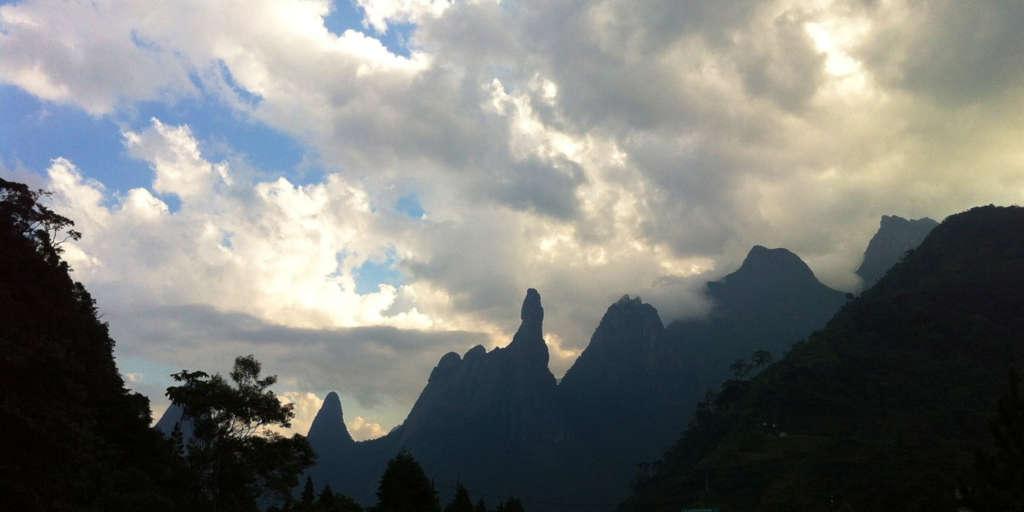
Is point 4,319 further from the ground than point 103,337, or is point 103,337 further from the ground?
point 103,337

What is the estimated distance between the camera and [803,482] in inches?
3974

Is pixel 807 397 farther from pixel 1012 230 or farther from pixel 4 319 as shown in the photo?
pixel 4 319

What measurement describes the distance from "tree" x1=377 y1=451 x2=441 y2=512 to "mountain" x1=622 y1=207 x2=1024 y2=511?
46.6 m

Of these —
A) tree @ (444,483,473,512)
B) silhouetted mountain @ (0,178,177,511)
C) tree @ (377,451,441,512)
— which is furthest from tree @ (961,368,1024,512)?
tree @ (444,483,473,512)

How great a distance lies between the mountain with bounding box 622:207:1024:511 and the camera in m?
96.1

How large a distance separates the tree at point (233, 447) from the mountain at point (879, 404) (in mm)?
49063

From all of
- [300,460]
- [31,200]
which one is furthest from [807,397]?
[31,200]

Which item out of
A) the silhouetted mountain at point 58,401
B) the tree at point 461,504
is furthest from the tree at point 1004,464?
the tree at point 461,504

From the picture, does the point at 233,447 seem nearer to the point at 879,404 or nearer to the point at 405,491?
the point at 405,491

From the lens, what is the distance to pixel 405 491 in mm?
71938

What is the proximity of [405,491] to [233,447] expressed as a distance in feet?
102

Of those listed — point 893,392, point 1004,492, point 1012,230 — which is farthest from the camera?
point 1012,230

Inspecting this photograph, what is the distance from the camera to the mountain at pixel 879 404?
96062 millimetres

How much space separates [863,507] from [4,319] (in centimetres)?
8525
